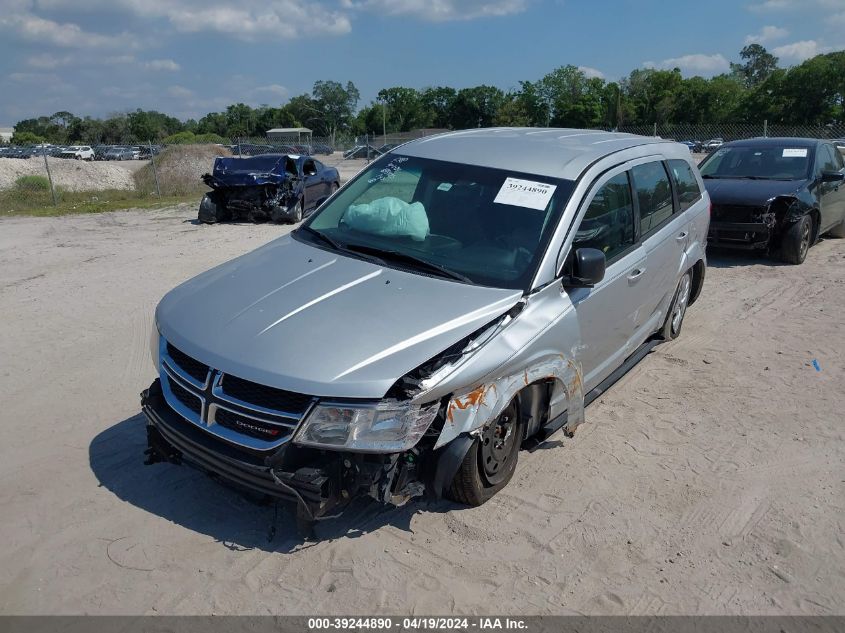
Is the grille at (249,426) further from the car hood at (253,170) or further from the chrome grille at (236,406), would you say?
the car hood at (253,170)

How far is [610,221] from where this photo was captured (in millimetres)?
4516

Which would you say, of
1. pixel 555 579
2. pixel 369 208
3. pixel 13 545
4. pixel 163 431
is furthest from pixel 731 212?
pixel 13 545

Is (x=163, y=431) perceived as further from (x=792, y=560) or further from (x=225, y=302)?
(x=792, y=560)

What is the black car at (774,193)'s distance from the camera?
9.32m

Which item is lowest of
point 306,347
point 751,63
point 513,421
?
point 513,421

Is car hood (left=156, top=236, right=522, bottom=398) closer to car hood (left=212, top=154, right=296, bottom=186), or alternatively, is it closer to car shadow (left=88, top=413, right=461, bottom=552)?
car shadow (left=88, top=413, right=461, bottom=552)

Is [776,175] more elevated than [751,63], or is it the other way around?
[751,63]

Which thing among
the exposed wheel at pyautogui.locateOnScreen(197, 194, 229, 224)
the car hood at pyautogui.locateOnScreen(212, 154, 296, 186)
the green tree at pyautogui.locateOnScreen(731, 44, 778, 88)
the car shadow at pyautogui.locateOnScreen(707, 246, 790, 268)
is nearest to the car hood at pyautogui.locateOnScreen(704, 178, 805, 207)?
the car shadow at pyautogui.locateOnScreen(707, 246, 790, 268)

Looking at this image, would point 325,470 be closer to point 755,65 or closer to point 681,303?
point 681,303

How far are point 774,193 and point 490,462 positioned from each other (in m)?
7.64

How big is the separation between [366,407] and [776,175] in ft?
30.0

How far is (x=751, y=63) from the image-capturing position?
12669cm

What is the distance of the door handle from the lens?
4.72 m

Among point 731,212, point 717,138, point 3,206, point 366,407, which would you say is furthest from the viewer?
point 717,138
